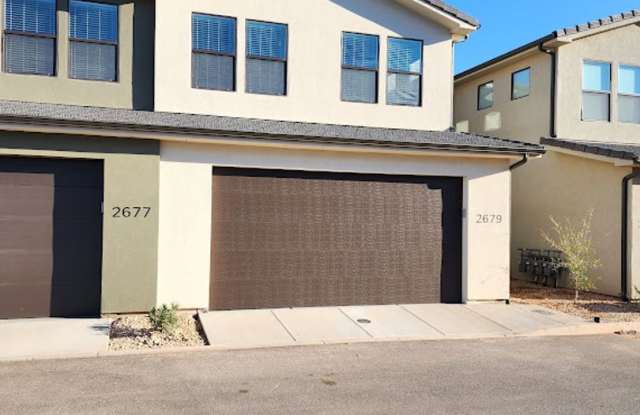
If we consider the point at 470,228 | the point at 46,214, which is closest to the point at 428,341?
the point at 470,228

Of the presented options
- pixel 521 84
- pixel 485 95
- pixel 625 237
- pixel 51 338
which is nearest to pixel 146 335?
pixel 51 338

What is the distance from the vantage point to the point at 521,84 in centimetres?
1548

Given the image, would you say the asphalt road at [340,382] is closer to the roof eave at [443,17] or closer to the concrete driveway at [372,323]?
the concrete driveway at [372,323]

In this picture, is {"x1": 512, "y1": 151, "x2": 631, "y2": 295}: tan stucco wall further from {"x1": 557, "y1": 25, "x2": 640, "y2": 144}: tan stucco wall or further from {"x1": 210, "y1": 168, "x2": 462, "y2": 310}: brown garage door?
{"x1": 210, "y1": 168, "x2": 462, "y2": 310}: brown garage door

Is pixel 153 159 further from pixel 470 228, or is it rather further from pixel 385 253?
pixel 470 228

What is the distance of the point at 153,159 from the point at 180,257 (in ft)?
5.73

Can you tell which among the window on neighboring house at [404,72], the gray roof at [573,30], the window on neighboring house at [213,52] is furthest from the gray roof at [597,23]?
the window on neighboring house at [213,52]

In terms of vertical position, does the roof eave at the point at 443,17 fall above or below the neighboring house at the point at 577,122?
above

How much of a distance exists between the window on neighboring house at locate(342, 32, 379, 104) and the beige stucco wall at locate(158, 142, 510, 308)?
199 centimetres

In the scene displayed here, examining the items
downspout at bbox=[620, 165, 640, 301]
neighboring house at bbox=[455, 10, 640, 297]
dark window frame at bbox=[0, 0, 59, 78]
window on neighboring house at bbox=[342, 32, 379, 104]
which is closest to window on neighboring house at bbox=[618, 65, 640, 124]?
neighboring house at bbox=[455, 10, 640, 297]

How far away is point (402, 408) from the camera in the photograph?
5629mm

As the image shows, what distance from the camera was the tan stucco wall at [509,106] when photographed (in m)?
14.4

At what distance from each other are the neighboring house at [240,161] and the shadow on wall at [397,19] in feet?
0.10

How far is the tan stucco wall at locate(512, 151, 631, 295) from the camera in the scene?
12305 mm
